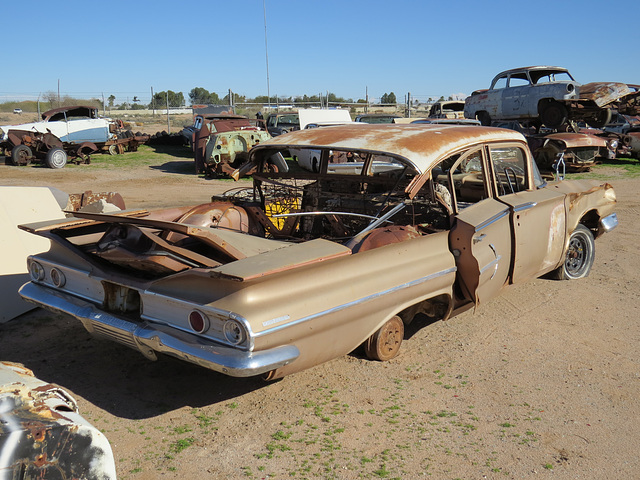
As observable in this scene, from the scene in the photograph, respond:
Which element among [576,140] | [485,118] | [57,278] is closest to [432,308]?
[57,278]

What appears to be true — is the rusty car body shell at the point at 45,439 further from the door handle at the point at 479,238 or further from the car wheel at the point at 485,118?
the car wheel at the point at 485,118

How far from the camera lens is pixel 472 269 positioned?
13.8ft

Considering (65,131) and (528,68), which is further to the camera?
(65,131)

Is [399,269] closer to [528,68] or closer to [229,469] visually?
[229,469]

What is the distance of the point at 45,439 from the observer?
85.1 inches

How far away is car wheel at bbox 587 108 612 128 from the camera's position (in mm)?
16220

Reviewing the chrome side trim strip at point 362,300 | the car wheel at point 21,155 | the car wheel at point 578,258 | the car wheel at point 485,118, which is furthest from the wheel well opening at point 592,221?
the car wheel at point 21,155

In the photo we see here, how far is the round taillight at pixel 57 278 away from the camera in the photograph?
4.08 metres

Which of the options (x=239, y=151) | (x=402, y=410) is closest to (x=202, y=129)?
(x=239, y=151)

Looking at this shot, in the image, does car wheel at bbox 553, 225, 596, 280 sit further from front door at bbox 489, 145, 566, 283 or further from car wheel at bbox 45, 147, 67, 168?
car wheel at bbox 45, 147, 67, 168

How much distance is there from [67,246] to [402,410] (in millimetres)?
2420

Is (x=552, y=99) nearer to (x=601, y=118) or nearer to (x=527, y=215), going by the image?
(x=601, y=118)

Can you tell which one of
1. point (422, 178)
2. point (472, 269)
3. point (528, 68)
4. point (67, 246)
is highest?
point (528, 68)

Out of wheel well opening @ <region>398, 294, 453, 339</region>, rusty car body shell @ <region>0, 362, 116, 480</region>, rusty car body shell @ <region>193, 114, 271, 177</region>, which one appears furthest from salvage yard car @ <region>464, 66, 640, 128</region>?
rusty car body shell @ <region>0, 362, 116, 480</region>
